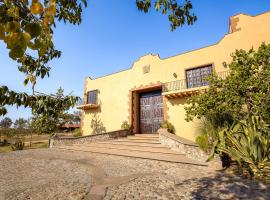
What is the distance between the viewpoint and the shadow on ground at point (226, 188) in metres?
3.92

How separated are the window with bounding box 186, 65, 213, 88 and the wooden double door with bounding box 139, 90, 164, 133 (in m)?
2.61

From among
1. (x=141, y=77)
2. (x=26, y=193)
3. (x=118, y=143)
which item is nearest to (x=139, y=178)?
(x=26, y=193)

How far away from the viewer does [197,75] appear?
38.5 feet

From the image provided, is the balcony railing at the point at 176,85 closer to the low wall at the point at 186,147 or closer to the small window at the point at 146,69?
the small window at the point at 146,69

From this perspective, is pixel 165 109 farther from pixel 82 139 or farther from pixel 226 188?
pixel 226 188

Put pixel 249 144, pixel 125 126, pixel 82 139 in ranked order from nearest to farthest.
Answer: pixel 249 144 → pixel 82 139 → pixel 125 126

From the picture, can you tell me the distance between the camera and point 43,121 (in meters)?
15.6

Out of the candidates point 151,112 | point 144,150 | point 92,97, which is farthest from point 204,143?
point 92,97

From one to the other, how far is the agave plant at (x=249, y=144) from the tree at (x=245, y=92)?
435 mm

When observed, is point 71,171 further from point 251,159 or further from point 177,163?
point 251,159

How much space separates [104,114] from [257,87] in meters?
12.2

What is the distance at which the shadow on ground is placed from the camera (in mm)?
3920

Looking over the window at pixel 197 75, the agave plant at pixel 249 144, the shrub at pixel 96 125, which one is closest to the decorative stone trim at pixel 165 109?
the window at pixel 197 75

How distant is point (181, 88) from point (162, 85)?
1548 millimetres
